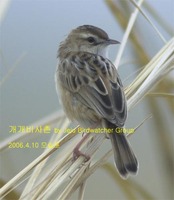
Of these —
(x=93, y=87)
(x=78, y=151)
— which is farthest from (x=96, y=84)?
(x=78, y=151)

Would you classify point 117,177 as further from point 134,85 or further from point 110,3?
point 110,3

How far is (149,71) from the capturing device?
1969 mm

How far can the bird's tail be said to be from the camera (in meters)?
1.79

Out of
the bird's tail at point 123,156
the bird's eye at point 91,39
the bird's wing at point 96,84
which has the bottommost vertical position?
the bird's tail at point 123,156

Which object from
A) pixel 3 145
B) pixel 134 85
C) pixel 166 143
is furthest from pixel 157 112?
pixel 3 145

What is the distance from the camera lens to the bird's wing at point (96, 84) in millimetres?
1905

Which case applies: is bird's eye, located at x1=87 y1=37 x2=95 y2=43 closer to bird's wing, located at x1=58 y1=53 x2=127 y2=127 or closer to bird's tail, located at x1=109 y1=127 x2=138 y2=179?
bird's wing, located at x1=58 y1=53 x2=127 y2=127

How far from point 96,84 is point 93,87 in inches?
1.2

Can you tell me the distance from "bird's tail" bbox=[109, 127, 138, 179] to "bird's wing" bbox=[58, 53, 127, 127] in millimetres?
72

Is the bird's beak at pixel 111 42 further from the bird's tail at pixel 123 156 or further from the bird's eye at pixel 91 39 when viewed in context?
the bird's tail at pixel 123 156

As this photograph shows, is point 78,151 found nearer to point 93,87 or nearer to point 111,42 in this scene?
point 93,87

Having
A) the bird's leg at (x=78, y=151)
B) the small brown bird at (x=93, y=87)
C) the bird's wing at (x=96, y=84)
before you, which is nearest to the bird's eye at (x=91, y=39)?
the small brown bird at (x=93, y=87)

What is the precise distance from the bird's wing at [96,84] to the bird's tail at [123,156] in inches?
2.8

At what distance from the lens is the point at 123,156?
1.83 m
